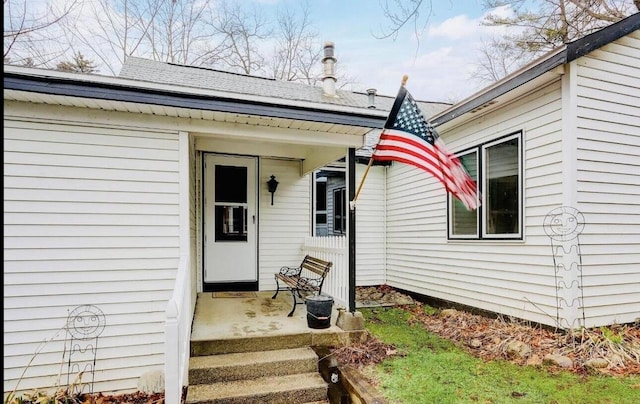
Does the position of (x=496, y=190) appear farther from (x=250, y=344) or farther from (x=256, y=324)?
(x=250, y=344)

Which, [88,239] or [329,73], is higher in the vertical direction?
[329,73]

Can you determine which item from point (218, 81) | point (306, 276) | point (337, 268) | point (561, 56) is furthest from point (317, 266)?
point (218, 81)

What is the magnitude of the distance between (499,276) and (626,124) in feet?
7.82

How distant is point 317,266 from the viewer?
216 inches

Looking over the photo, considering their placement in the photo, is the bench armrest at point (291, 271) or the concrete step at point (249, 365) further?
the bench armrest at point (291, 271)

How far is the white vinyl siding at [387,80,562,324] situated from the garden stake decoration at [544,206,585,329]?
0.39 feet

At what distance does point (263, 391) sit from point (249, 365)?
0.31 meters

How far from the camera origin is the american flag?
3.81 m

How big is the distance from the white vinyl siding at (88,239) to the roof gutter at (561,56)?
13.1 ft

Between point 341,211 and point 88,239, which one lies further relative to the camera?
point 341,211

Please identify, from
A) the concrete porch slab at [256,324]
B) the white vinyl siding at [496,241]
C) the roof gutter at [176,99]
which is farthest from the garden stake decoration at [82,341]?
the white vinyl siding at [496,241]

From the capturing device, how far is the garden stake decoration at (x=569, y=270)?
13.3 feet

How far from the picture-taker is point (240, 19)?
14.7 metres

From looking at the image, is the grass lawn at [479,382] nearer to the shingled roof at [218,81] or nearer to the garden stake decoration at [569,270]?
the garden stake decoration at [569,270]
